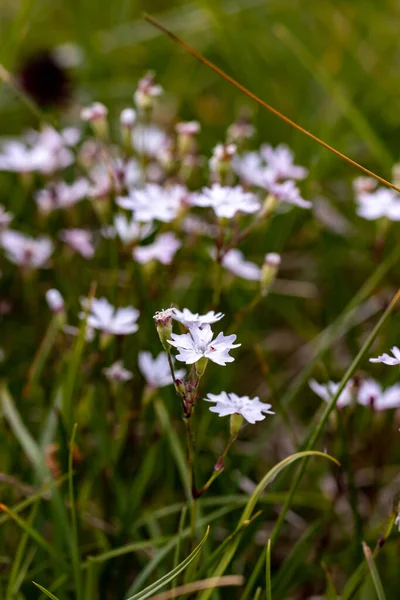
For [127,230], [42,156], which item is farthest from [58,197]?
[127,230]

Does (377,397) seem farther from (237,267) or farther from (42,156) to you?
(42,156)

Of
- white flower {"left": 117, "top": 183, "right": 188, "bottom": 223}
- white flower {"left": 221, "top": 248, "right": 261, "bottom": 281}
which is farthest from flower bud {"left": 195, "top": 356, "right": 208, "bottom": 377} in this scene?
white flower {"left": 221, "top": 248, "right": 261, "bottom": 281}

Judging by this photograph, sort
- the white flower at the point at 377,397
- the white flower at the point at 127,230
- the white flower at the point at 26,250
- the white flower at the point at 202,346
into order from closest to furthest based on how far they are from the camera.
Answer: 1. the white flower at the point at 202,346
2. the white flower at the point at 377,397
3. the white flower at the point at 127,230
4. the white flower at the point at 26,250

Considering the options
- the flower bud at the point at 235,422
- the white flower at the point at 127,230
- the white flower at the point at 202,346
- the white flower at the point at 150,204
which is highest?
the white flower at the point at 202,346

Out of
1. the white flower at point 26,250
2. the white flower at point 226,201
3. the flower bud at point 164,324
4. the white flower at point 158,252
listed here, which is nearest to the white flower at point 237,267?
the white flower at point 158,252

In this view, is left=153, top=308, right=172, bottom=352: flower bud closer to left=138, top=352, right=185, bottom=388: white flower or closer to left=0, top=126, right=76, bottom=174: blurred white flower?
left=138, top=352, right=185, bottom=388: white flower

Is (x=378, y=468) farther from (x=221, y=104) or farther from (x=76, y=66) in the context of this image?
(x=76, y=66)

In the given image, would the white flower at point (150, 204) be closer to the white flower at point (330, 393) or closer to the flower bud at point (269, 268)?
the flower bud at point (269, 268)
